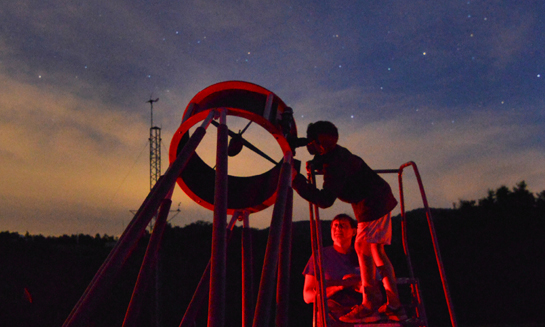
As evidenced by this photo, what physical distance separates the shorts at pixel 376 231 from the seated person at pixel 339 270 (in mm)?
719

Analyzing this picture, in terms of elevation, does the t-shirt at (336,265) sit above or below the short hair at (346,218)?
below

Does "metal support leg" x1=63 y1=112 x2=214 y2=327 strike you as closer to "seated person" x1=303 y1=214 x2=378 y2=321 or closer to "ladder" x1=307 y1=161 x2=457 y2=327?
"ladder" x1=307 y1=161 x2=457 y2=327

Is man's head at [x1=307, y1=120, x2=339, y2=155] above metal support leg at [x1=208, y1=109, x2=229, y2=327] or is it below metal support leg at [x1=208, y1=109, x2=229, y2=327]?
above

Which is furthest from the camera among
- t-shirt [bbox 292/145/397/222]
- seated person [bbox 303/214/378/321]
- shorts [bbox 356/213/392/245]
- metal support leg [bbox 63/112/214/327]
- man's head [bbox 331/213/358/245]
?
man's head [bbox 331/213/358/245]

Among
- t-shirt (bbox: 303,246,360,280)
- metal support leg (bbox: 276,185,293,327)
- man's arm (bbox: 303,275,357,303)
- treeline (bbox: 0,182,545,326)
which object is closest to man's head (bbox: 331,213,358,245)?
t-shirt (bbox: 303,246,360,280)

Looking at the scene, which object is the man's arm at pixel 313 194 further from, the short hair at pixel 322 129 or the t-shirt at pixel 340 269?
the t-shirt at pixel 340 269

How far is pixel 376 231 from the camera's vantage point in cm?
328

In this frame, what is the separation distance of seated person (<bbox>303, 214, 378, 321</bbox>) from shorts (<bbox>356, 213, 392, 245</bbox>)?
719 mm

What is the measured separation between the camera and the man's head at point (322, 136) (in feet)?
10.3


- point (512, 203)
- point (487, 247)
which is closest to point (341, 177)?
point (487, 247)

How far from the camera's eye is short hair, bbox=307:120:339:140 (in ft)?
10.3

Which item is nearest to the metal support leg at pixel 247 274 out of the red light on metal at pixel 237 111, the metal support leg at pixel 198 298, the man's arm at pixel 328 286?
the metal support leg at pixel 198 298

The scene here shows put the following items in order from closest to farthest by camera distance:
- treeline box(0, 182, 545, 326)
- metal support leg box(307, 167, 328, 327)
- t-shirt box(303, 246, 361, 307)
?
metal support leg box(307, 167, 328, 327), t-shirt box(303, 246, 361, 307), treeline box(0, 182, 545, 326)

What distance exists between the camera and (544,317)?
13219 millimetres
